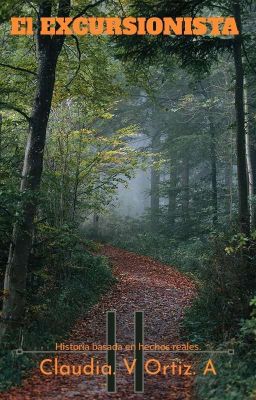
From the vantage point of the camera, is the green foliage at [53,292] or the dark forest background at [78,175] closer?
the green foliage at [53,292]

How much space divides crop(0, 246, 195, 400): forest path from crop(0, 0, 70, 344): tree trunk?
1305 millimetres

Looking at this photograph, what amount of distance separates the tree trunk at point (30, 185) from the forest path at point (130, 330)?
4.28ft

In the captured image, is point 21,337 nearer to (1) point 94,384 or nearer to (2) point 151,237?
(1) point 94,384

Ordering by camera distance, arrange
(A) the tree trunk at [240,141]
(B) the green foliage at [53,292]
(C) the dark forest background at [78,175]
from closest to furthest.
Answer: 1. (B) the green foliage at [53,292]
2. (C) the dark forest background at [78,175]
3. (A) the tree trunk at [240,141]

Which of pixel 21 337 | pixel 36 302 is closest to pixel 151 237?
pixel 36 302

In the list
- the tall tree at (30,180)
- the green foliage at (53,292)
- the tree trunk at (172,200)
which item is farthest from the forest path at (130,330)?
the tree trunk at (172,200)

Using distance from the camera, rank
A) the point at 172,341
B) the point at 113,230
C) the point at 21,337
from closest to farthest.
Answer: the point at 21,337 < the point at 172,341 < the point at 113,230

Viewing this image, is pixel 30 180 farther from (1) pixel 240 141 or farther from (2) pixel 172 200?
(2) pixel 172 200

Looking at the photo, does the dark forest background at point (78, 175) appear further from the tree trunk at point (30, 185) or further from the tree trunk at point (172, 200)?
the tree trunk at point (172, 200)

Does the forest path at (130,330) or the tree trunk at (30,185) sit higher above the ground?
the tree trunk at (30,185)

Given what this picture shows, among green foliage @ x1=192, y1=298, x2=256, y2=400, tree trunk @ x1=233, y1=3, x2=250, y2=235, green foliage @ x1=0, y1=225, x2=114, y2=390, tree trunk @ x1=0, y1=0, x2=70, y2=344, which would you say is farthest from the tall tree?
green foliage @ x1=192, y1=298, x2=256, y2=400

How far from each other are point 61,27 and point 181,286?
9.37 m

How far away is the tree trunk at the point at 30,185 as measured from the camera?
8.82 m

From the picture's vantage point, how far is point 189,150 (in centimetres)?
2594
